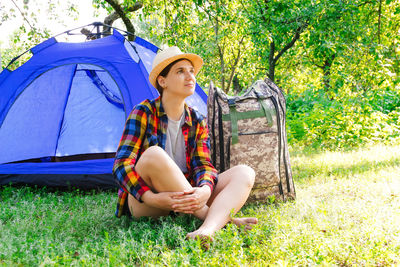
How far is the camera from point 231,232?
2.05m

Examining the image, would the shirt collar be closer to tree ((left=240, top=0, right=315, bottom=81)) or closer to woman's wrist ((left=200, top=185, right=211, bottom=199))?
woman's wrist ((left=200, top=185, right=211, bottom=199))

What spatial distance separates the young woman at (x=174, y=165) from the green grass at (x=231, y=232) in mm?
117

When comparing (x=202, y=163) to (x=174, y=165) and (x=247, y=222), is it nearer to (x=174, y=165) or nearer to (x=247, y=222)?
(x=174, y=165)

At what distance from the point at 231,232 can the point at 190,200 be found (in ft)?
0.98

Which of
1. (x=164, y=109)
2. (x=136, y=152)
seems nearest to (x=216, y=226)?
(x=136, y=152)

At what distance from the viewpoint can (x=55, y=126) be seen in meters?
4.35

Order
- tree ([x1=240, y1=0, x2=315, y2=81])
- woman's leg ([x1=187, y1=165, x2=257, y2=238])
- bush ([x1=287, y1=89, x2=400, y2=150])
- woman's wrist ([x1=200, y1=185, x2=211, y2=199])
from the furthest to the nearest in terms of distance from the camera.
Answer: tree ([x1=240, y1=0, x2=315, y2=81]) → bush ([x1=287, y1=89, x2=400, y2=150]) → woman's wrist ([x1=200, y1=185, x2=211, y2=199]) → woman's leg ([x1=187, y1=165, x2=257, y2=238])

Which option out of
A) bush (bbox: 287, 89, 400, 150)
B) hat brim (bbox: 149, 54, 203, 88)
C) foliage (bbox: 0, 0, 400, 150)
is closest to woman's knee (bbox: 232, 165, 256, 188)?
hat brim (bbox: 149, 54, 203, 88)

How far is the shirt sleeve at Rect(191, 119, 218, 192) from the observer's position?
2383mm

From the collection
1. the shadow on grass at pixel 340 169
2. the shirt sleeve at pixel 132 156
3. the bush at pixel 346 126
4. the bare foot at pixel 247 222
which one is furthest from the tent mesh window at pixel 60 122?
the bush at pixel 346 126

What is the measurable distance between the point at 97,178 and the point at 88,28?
234cm

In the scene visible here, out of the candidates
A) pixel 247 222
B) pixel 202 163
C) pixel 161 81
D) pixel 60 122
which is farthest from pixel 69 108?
pixel 247 222

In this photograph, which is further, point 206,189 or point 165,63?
point 165,63

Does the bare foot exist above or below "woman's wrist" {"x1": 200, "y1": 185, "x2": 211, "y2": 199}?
below
